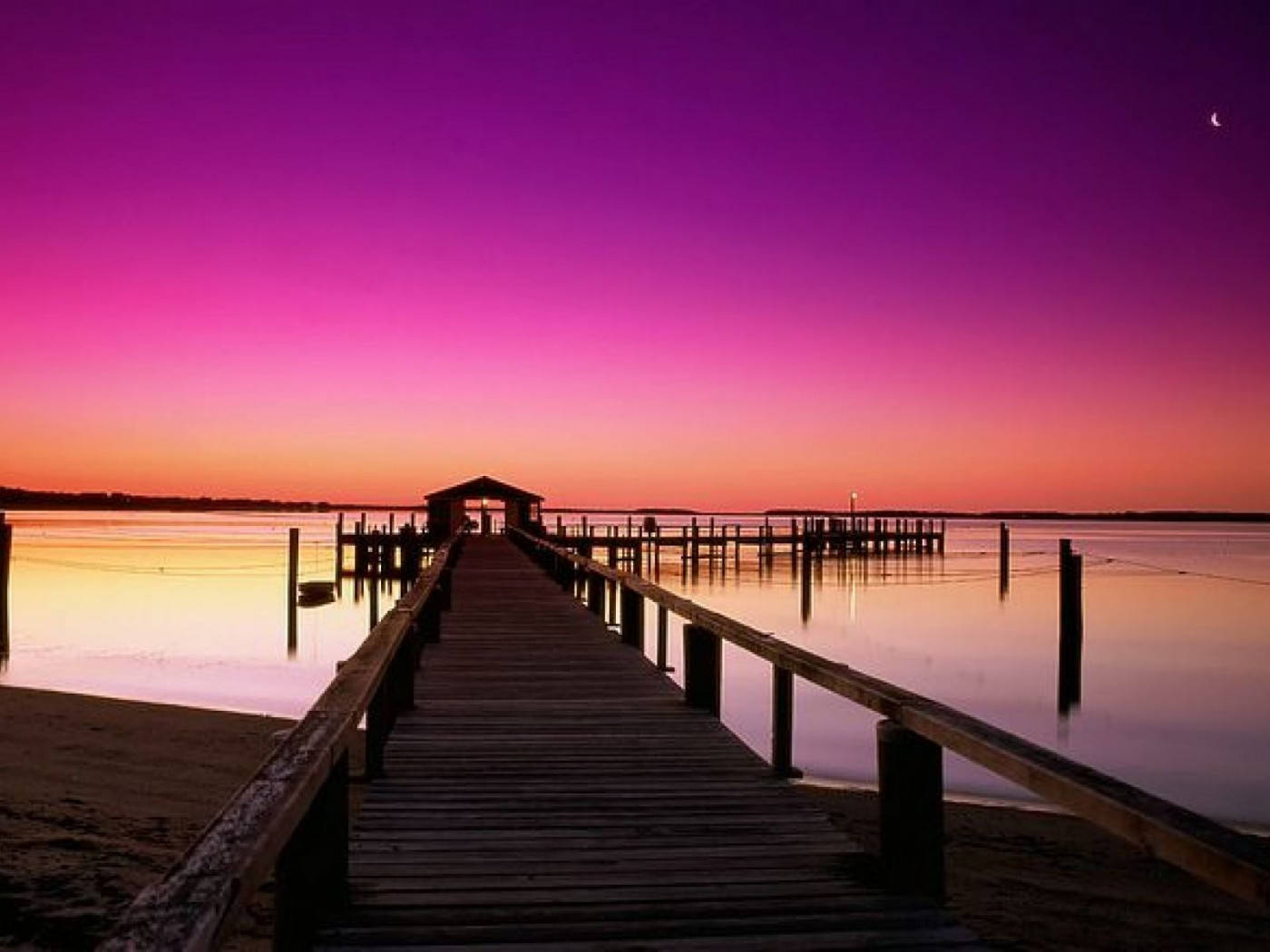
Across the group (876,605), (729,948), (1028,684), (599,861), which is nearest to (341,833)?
(599,861)

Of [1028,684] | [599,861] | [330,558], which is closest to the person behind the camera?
[599,861]

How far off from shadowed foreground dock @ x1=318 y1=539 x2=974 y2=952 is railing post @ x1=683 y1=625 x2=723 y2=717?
0.17 metres

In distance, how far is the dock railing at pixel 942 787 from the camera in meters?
2.28

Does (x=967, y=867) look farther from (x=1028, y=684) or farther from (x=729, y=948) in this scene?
(x=1028, y=684)

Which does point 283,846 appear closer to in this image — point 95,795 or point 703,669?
point 703,669

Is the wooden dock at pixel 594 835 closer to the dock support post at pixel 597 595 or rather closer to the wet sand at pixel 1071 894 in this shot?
the wet sand at pixel 1071 894

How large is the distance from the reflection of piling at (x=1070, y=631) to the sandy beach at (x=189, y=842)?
9.16 metres

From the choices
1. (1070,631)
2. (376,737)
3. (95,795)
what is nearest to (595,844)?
(376,737)

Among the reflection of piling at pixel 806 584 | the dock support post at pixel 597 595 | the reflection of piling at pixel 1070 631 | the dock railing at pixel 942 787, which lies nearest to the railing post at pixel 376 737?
the dock railing at pixel 942 787

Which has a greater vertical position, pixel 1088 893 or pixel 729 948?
pixel 729 948

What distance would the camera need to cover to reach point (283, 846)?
2580 millimetres

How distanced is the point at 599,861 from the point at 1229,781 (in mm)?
13359

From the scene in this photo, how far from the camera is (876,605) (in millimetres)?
37281

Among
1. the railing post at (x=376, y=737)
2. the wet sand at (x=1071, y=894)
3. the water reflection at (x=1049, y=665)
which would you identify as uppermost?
the railing post at (x=376, y=737)
